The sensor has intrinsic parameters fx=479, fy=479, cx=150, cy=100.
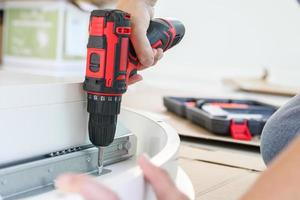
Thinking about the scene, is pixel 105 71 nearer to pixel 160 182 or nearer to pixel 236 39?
pixel 160 182

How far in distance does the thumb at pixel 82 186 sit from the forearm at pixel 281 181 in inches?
4.3

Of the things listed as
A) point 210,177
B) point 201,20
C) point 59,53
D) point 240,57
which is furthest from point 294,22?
point 210,177

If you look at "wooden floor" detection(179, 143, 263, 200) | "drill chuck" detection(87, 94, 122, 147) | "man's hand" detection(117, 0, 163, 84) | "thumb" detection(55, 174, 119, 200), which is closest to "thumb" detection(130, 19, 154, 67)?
"man's hand" detection(117, 0, 163, 84)

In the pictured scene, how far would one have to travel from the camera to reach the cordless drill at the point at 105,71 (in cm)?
59

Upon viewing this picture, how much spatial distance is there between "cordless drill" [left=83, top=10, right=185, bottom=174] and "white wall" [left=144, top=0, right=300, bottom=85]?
5.62ft

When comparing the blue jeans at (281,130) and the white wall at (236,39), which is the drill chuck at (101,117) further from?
the white wall at (236,39)

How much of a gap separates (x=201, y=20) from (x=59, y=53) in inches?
28.7

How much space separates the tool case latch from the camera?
3.43ft

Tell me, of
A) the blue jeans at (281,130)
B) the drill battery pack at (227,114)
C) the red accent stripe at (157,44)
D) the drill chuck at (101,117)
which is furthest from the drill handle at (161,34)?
the drill battery pack at (227,114)

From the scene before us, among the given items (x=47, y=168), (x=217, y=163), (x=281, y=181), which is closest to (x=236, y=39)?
(x=217, y=163)

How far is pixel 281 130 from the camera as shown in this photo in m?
0.69

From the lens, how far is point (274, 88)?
192 centimetres

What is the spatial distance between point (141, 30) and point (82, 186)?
1.18 ft

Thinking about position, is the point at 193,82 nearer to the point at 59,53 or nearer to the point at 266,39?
the point at 266,39
